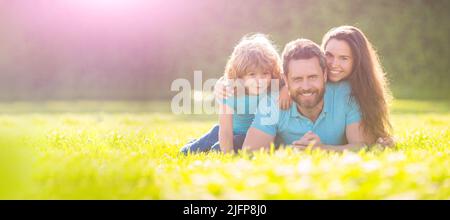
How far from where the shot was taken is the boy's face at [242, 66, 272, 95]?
14.1ft

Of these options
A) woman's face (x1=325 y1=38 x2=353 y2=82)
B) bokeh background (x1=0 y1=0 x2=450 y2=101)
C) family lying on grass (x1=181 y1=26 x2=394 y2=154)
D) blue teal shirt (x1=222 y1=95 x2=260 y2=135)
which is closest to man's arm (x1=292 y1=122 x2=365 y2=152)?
family lying on grass (x1=181 y1=26 x2=394 y2=154)

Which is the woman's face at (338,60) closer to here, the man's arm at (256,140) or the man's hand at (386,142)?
the man's hand at (386,142)

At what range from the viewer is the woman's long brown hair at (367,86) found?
14.2 feet

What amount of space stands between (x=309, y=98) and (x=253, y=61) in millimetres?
491

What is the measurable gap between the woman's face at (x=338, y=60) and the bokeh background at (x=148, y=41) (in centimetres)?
941

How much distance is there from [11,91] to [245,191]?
42.2ft

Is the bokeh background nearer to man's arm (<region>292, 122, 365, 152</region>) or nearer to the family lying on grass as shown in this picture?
the family lying on grass

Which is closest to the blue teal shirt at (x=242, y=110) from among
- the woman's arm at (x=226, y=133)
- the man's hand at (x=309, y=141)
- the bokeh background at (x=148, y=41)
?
the woman's arm at (x=226, y=133)

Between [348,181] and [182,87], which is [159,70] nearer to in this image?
[182,87]

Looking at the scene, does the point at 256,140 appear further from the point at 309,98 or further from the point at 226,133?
the point at 309,98

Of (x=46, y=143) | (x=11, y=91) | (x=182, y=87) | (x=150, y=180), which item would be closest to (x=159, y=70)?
(x=182, y=87)

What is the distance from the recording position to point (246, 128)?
15.2 ft

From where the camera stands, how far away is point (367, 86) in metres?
4.44

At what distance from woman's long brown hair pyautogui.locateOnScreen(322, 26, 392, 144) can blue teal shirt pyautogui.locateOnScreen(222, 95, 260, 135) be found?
2.40ft
